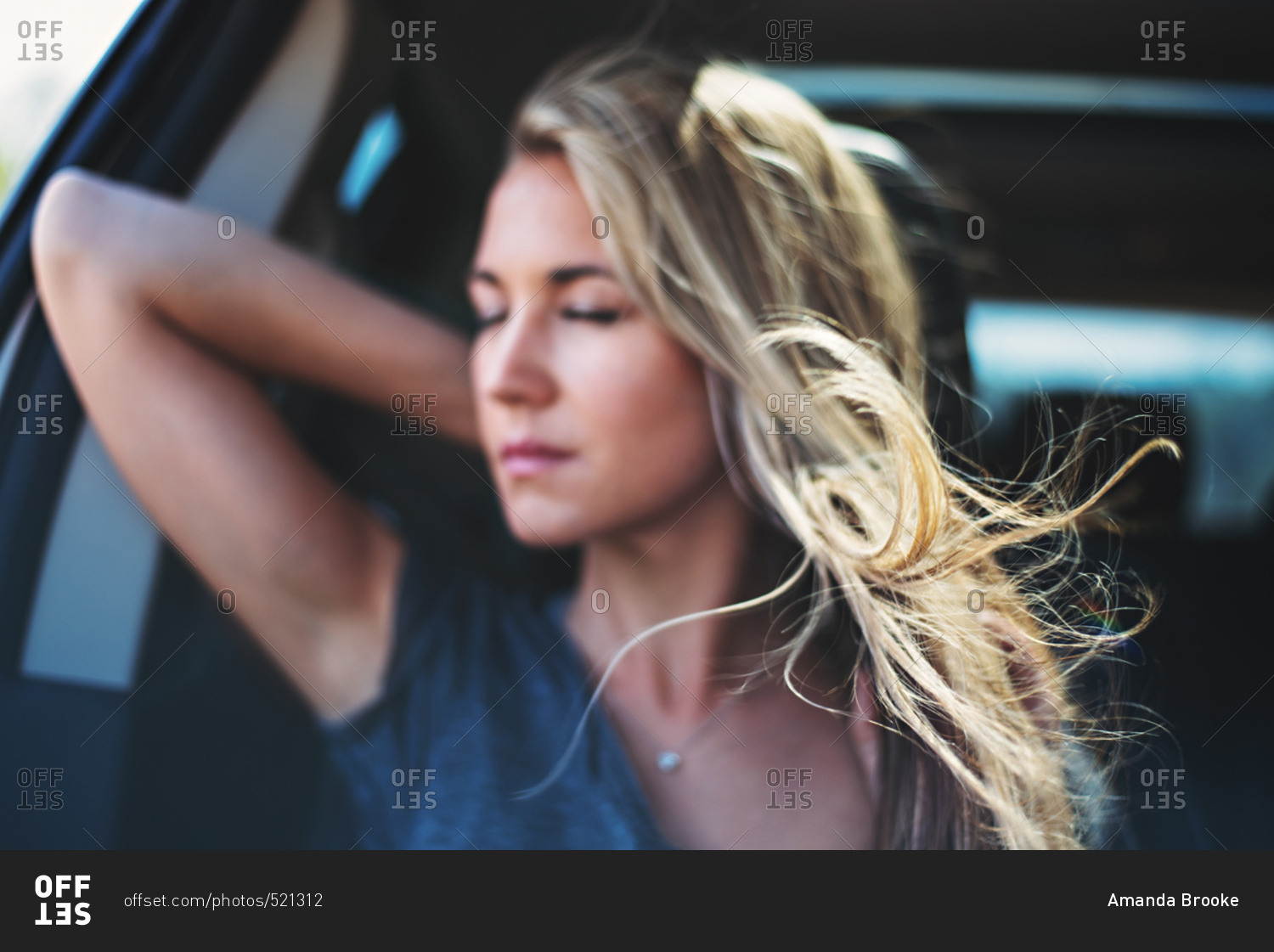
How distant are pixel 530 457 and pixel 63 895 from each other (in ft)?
4.14

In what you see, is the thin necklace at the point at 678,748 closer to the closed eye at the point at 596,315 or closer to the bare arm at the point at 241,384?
the bare arm at the point at 241,384

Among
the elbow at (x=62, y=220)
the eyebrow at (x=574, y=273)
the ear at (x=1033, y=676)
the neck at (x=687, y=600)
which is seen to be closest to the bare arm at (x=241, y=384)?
the elbow at (x=62, y=220)

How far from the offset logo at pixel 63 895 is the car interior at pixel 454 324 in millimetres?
75

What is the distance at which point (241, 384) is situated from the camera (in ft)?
5.40

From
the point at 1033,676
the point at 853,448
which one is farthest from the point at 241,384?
the point at 1033,676

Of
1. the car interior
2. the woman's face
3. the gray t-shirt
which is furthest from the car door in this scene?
the woman's face

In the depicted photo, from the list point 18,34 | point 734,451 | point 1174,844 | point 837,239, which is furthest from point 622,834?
point 18,34

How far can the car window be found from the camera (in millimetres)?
1657

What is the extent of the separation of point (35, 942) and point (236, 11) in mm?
1859

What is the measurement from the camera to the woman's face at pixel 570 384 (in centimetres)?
161

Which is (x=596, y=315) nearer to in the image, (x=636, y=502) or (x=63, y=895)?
(x=636, y=502)

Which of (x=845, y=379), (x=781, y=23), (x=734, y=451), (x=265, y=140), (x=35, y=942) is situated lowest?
(x=35, y=942)

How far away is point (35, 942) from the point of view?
167 centimetres

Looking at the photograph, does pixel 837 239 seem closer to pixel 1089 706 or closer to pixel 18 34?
pixel 1089 706
